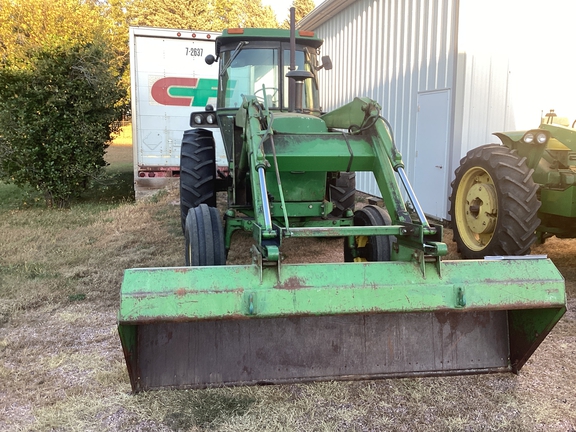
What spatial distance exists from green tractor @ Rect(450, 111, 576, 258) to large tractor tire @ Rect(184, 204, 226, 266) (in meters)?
2.43

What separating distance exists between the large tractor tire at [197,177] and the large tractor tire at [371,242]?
5.04 ft

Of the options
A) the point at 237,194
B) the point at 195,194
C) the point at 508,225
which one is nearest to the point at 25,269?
the point at 195,194

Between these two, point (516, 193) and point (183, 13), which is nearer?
point (516, 193)

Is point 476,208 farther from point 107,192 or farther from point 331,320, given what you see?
point 107,192

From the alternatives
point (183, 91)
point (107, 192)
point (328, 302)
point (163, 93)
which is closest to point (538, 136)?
point (328, 302)

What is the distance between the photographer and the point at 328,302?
2.71 m

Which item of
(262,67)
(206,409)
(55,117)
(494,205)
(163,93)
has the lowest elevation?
(206,409)

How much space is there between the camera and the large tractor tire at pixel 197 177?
5.16 metres

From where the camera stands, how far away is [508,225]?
4.43 m

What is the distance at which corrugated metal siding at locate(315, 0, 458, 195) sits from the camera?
7.60m

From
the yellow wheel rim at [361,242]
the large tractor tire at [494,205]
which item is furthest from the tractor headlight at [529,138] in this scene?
the yellow wheel rim at [361,242]

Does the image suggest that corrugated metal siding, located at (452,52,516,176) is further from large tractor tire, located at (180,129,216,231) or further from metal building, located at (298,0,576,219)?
large tractor tire, located at (180,129,216,231)

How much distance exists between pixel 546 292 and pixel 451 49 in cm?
536

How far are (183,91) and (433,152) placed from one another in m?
4.89
